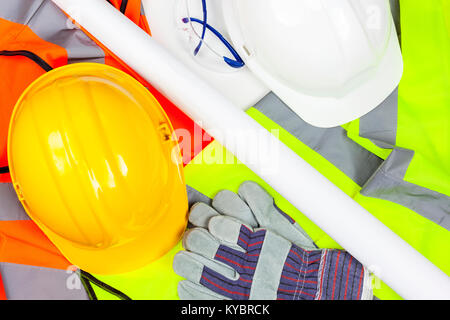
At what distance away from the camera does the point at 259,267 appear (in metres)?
0.80

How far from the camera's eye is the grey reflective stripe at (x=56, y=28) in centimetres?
87

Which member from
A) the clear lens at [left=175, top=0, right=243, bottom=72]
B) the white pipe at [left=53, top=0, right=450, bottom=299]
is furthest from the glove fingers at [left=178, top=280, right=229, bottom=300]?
the clear lens at [left=175, top=0, right=243, bottom=72]

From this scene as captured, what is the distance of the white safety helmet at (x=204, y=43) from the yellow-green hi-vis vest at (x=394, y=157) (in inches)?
2.6

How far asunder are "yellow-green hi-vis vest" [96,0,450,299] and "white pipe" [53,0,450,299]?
0.29ft

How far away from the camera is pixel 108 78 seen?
2.50 feet

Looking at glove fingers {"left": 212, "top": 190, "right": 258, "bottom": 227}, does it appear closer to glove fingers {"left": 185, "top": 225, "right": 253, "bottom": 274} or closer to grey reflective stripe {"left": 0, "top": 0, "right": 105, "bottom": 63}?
glove fingers {"left": 185, "top": 225, "right": 253, "bottom": 274}

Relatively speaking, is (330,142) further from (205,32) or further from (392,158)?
Answer: (205,32)

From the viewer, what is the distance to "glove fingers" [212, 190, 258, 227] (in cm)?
85

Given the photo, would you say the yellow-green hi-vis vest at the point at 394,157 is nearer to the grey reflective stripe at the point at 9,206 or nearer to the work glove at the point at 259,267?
the work glove at the point at 259,267

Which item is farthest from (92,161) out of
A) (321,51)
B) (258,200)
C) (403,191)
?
(403,191)

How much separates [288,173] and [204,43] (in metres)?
0.40

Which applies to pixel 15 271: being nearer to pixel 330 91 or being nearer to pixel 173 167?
pixel 173 167
